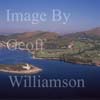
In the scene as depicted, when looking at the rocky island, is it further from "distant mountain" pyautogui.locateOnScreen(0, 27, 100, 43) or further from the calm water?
"distant mountain" pyautogui.locateOnScreen(0, 27, 100, 43)

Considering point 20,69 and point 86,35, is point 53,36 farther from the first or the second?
point 20,69

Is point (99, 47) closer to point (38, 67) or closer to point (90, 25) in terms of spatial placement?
point (90, 25)

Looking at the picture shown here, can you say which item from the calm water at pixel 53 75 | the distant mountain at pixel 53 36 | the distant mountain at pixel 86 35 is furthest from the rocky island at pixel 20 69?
the distant mountain at pixel 86 35

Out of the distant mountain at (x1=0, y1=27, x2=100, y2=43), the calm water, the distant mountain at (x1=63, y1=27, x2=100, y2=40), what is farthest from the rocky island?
the distant mountain at (x1=63, y1=27, x2=100, y2=40)

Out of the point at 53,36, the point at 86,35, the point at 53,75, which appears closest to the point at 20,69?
the point at 53,75

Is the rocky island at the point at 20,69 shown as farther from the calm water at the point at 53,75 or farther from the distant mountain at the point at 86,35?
the distant mountain at the point at 86,35

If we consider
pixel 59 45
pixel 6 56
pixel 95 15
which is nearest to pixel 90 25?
pixel 95 15

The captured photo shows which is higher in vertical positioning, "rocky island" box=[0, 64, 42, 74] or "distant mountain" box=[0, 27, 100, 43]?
A: "distant mountain" box=[0, 27, 100, 43]
